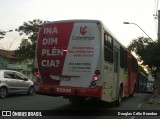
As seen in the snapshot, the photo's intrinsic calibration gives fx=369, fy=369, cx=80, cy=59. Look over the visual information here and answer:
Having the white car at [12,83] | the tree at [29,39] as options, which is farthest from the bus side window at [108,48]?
the tree at [29,39]

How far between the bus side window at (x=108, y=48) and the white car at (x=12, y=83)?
305 inches

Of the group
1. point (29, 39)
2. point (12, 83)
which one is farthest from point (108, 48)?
point (29, 39)

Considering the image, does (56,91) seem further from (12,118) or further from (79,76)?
(12,118)

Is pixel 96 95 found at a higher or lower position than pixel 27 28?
lower

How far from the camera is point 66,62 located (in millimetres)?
12477

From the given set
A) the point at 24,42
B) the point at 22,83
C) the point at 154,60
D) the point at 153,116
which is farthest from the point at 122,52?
the point at 24,42

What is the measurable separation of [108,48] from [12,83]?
868 centimetres

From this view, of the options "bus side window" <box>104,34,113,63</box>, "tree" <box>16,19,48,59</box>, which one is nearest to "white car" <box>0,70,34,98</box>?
"bus side window" <box>104,34,113,63</box>

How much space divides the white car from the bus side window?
775 cm

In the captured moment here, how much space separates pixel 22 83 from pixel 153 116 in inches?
418

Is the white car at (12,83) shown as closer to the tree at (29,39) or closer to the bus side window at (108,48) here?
the bus side window at (108,48)

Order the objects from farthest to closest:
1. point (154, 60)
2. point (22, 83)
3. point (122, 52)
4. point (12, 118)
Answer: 1. point (154, 60)
2. point (22, 83)
3. point (122, 52)
4. point (12, 118)

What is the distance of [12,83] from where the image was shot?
2044cm

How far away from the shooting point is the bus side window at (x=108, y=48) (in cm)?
1295
